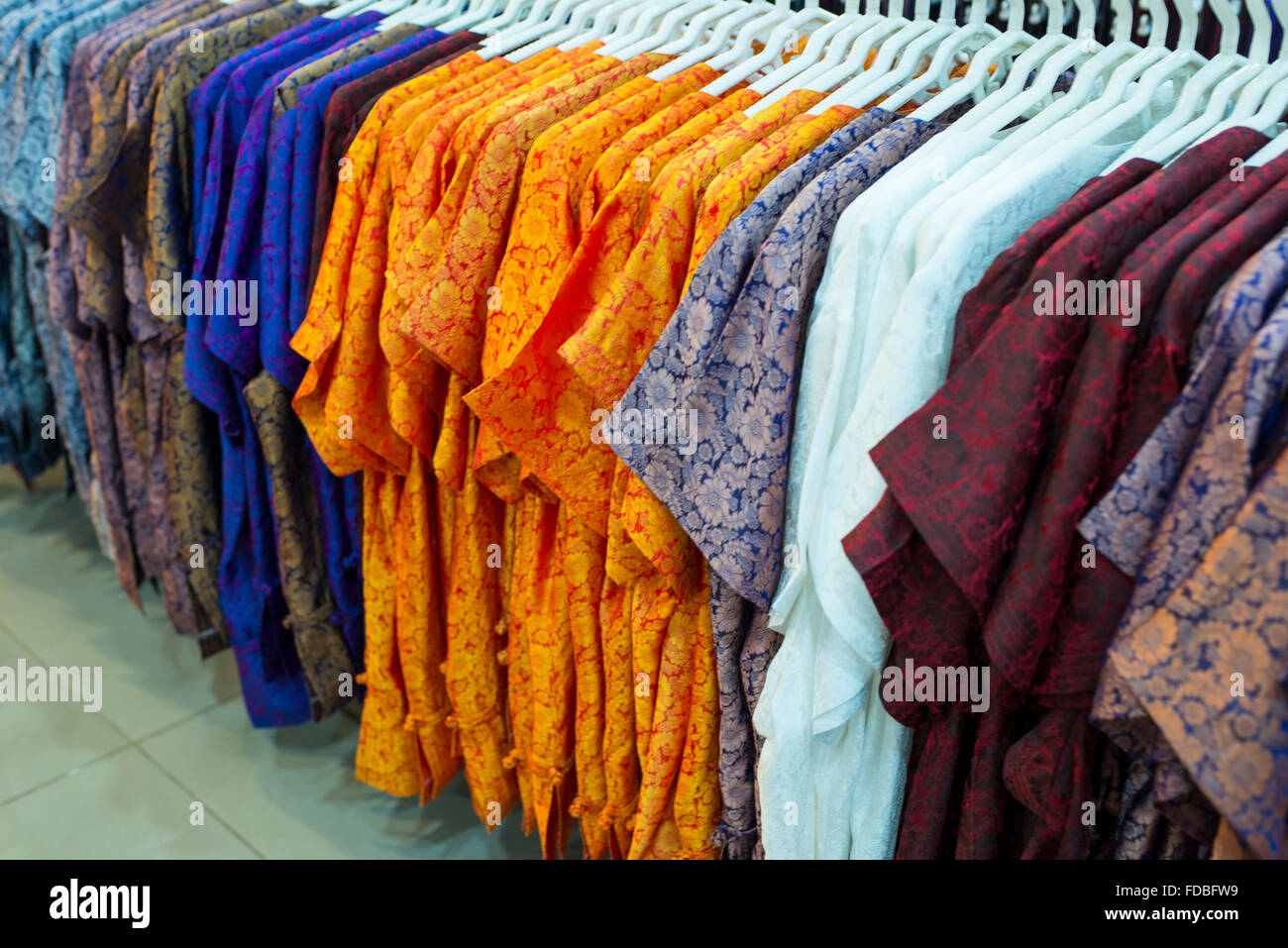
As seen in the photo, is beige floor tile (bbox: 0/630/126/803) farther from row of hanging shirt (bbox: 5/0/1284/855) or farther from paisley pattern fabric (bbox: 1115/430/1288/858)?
paisley pattern fabric (bbox: 1115/430/1288/858)

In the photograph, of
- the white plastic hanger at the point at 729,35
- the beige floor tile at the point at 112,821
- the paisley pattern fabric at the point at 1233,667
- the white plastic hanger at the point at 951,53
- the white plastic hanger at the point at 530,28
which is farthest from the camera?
the beige floor tile at the point at 112,821

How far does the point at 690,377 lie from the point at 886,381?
190 millimetres

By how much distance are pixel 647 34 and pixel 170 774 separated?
1.56m

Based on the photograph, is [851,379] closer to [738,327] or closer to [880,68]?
[738,327]

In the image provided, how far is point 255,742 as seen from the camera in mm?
2051

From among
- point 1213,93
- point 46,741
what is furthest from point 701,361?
point 46,741

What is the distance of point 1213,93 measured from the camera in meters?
1.12

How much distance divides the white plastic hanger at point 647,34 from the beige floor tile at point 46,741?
1592 mm

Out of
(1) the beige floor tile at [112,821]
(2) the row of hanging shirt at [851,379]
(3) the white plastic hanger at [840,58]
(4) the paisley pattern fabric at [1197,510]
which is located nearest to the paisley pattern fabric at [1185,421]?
(4) the paisley pattern fabric at [1197,510]

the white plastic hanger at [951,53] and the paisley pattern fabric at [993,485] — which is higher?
the white plastic hanger at [951,53]

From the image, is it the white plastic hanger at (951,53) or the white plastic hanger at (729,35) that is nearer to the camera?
the white plastic hanger at (951,53)

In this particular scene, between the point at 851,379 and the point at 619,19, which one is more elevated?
the point at 619,19

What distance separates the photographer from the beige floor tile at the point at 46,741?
1.94 m

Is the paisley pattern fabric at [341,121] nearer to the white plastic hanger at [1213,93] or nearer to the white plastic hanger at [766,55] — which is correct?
the white plastic hanger at [766,55]
